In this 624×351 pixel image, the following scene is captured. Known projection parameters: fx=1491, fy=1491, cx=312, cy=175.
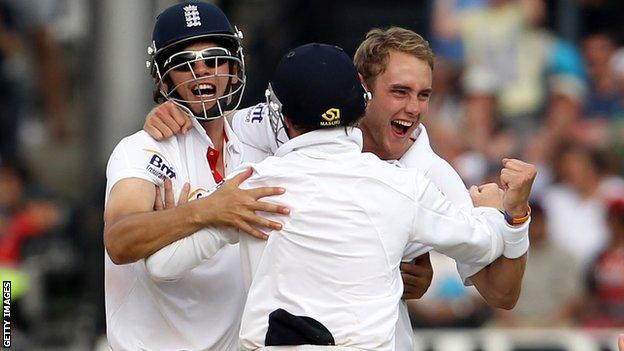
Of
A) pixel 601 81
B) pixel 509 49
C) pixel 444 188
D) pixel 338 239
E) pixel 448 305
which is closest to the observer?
pixel 338 239

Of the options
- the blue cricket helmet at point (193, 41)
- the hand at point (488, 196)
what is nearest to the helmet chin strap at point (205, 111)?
the blue cricket helmet at point (193, 41)

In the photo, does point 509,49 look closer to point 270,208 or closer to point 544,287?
point 544,287

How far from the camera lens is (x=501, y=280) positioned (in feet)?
19.4

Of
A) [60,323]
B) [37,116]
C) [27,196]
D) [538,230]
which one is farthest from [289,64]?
[37,116]

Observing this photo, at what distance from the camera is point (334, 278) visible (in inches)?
206

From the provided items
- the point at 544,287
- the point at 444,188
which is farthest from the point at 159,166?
the point at 544,287

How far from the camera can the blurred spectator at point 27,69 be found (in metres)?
15.2

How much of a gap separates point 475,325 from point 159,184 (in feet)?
19.7

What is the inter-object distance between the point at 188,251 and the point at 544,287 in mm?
6400

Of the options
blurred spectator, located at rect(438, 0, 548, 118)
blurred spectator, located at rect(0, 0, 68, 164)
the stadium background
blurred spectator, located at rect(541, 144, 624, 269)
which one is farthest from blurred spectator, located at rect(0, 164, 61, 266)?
blurred spectator, located at rect(541, 144, 624, 269)

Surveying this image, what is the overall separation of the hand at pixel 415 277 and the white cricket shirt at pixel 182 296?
2.22 ft

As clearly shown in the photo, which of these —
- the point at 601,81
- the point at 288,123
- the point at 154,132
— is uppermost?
the point at 288,123

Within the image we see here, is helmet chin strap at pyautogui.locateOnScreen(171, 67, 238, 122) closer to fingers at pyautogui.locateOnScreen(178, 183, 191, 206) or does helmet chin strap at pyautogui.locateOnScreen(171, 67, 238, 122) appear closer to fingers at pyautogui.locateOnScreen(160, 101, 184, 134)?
fingers at pyautogui.locateOnScreen(160, 101, 184, 134)

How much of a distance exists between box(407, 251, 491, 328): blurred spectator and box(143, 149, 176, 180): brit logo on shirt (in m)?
5.81
